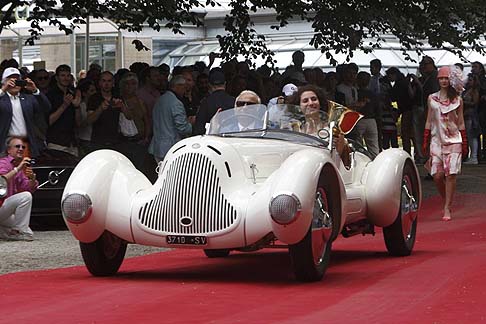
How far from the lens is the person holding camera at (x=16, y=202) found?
14.9 meters

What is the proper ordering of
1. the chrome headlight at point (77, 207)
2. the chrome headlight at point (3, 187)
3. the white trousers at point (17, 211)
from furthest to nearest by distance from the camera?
the white trousers at point (17, 211), the chrome headlight at point (3, 187), the chrome headlight at point (77, 207)

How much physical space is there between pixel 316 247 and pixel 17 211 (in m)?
5.29

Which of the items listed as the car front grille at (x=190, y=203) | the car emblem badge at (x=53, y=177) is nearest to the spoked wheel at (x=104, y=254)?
the car front grille at (x=190, y=203)

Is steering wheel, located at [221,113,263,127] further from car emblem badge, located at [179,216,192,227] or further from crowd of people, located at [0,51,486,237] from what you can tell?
car emblem badge, located at [179,216,192,227]

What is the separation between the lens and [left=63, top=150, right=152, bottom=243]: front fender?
1062 centimetres

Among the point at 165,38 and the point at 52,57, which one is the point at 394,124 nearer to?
the point at 52,57

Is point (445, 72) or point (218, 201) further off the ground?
point (445, 72)

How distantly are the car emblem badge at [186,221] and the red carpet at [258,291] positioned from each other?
1.54ft

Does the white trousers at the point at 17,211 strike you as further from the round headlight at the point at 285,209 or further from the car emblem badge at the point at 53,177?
the round headlight at the point at 285,209

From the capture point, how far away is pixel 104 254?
432 inches

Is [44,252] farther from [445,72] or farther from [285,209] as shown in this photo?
[445,72]

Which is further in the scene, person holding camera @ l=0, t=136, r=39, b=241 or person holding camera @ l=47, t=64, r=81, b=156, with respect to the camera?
person holding camera @ l=47, t=64, r=81, b=156

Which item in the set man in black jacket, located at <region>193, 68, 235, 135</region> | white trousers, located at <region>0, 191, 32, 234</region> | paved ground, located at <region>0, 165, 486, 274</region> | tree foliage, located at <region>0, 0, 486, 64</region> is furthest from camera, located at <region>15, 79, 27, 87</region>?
tree foliage, located at <region>0, 0, 486, 64</region>

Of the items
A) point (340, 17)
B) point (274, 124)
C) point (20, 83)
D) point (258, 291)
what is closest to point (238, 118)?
point (274, 124)
